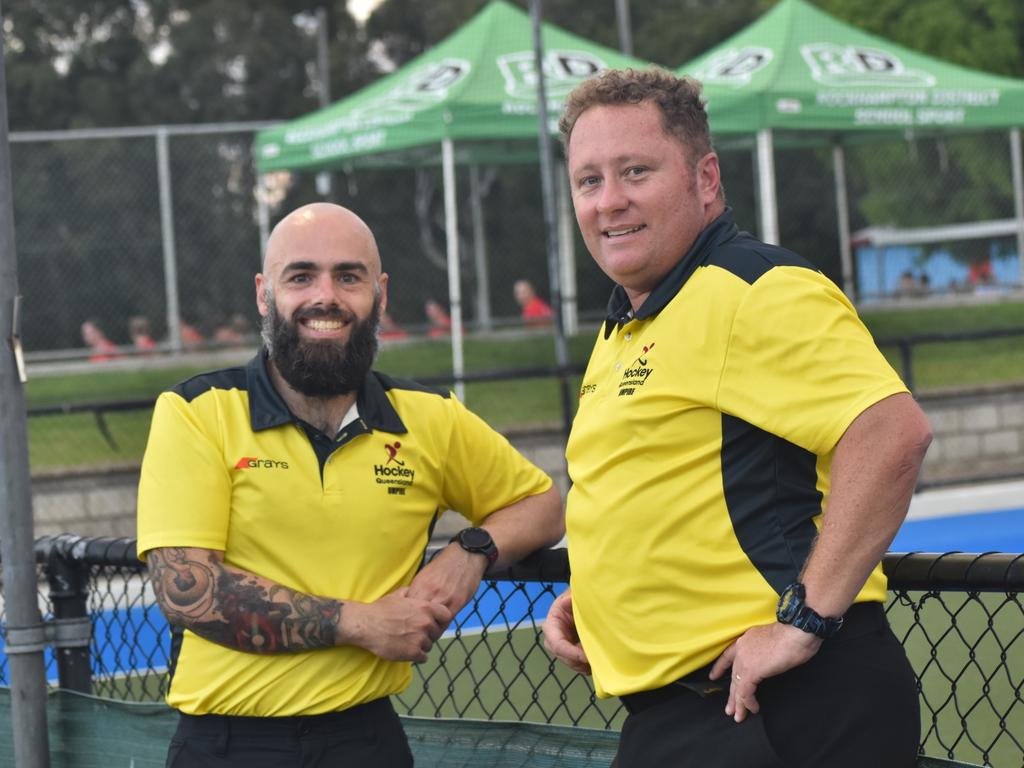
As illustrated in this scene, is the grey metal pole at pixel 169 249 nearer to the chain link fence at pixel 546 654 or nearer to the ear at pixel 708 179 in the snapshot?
the chain link fence at pixel 546 654

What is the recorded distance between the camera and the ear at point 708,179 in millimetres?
2432

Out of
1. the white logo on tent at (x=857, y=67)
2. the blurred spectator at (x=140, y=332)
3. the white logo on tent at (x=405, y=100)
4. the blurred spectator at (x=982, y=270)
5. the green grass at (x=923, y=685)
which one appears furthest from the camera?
the blurred spectator at (x=982, y=270)

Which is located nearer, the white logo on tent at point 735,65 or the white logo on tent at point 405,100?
the white logo on tent at point 405,100

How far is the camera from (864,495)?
2.11m

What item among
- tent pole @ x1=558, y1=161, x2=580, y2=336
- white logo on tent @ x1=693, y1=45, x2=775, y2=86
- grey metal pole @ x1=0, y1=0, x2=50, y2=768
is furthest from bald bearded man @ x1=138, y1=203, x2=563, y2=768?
tent pole @ x1=558, y1=161, x2=580, y2=336

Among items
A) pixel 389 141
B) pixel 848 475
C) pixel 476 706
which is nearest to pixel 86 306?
pixel 389 141

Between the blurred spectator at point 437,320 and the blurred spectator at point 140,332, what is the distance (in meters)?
3.51

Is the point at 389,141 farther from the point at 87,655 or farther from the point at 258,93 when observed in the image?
the point at 258,93

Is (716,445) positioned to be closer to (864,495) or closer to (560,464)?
(864,495)

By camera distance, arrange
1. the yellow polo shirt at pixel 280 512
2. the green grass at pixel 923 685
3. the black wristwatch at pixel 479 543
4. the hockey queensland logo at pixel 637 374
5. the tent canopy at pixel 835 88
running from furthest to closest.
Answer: the tent canopy at pixel 835 88, the green grass at pixel 923 685, the black wristwatch at pixel 479 543, the yellow polo shirt at pixel 280 512, the hockey queensland logo at pixel 637 374

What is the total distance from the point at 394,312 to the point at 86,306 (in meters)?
6.00

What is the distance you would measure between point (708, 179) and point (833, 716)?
901 mm

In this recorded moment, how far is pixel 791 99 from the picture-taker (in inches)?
530

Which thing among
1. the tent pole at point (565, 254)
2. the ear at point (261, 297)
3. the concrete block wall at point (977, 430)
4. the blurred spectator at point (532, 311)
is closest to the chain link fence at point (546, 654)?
the ear at point (261, 297)
